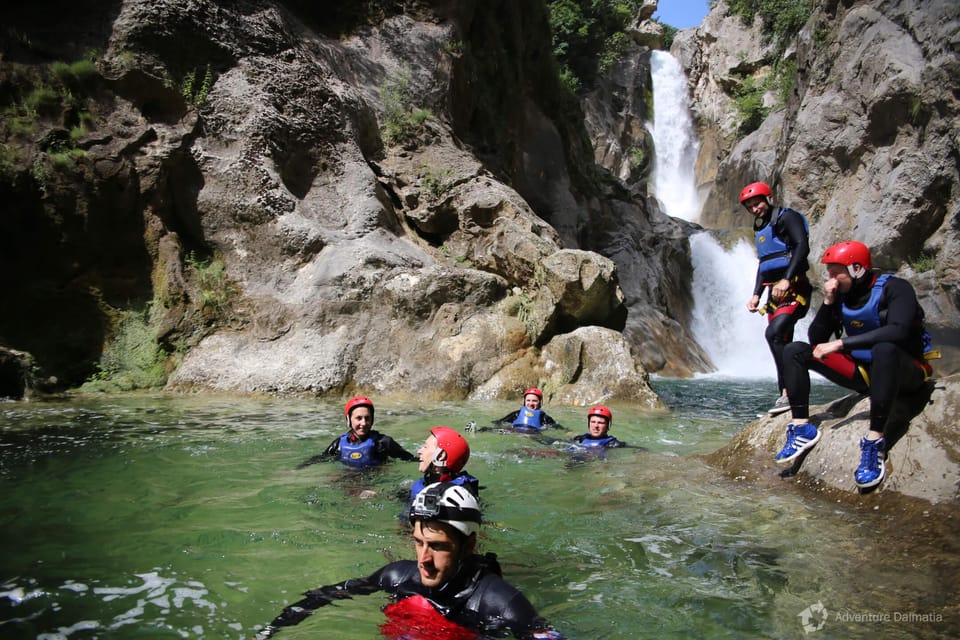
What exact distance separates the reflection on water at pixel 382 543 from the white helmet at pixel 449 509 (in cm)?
58

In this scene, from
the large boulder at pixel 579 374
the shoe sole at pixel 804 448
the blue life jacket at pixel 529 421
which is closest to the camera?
the shoe sole at pixel 804 448

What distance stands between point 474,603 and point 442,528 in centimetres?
33

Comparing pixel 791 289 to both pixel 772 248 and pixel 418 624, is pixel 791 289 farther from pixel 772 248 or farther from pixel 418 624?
pixel 418 624

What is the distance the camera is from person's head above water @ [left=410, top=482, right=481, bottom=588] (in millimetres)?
2518

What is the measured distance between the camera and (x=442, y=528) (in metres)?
2.54

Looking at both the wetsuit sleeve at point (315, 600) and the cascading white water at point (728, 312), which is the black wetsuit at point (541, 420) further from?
the cascading white water at point (728, 312)

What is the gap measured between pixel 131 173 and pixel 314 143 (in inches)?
144

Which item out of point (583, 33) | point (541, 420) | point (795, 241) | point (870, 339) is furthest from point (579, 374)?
point (583, 33)

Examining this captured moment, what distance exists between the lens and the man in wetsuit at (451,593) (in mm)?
2502

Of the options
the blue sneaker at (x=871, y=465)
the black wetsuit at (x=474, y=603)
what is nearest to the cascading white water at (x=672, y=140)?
the blue sneaker at (x=871, y=465)

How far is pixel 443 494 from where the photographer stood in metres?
2.55

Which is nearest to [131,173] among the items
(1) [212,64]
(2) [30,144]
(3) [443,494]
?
(2) [30,144]

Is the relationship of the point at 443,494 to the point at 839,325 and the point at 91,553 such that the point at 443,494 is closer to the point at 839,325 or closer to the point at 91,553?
the point at 91,553

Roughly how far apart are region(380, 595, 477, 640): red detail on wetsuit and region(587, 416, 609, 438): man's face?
476cm
